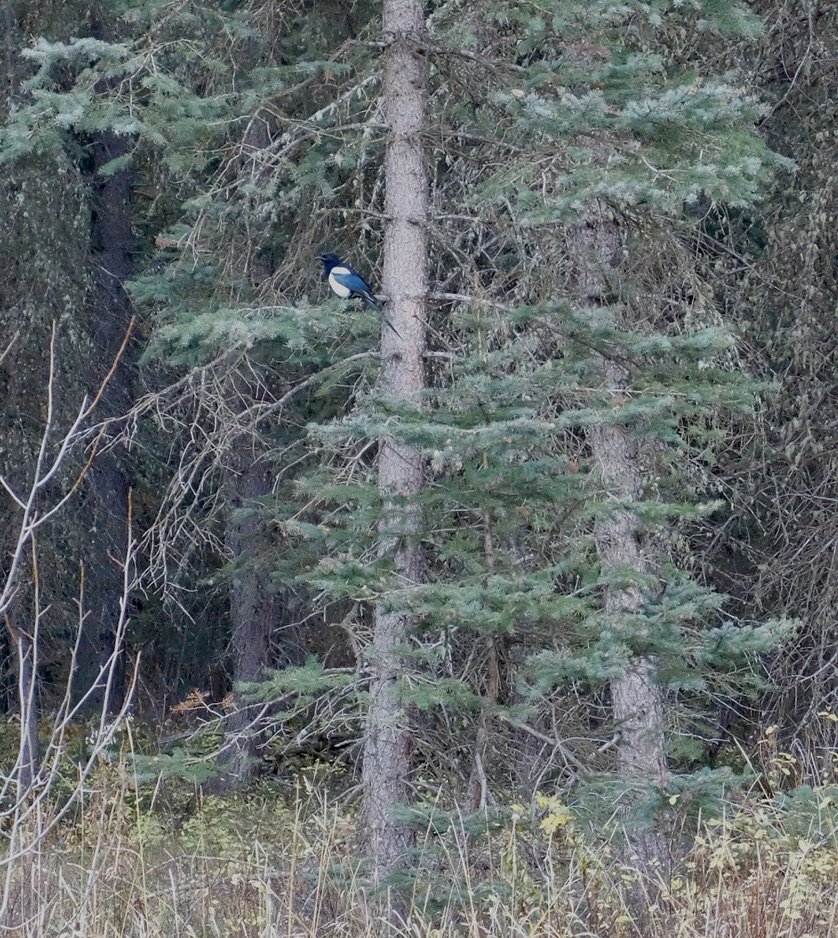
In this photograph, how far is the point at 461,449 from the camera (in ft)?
19.2

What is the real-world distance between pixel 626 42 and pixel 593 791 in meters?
4.69

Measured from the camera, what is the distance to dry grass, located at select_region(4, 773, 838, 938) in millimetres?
3830

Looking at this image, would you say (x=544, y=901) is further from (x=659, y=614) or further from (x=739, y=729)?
(x=739, y=729)

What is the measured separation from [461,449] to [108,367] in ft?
22.2

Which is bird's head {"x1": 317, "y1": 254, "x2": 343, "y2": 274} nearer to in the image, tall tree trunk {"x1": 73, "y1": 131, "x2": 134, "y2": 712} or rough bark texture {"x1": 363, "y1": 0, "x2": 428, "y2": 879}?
rough bark texture {"x1": 363, "y1": 0, "x2": 428, "y2": 879}

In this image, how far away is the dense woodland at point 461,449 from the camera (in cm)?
479

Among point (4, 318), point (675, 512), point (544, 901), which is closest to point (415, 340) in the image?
point (675, 512)

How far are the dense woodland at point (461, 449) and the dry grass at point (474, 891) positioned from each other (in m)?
0.04

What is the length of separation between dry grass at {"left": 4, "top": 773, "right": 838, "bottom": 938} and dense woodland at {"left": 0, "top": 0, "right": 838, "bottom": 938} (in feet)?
0.12

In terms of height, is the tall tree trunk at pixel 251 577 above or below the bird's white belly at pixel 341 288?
below

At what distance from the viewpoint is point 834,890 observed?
173 inches

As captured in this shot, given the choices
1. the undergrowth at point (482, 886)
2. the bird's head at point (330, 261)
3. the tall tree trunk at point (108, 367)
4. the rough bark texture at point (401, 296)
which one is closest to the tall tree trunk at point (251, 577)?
the tall tree trunk at point (108, 367)

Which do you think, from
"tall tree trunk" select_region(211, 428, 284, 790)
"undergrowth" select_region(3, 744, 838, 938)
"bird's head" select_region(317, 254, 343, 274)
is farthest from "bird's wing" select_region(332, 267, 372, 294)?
"tall tree trunk" select_region(211, 428, 284, 790)

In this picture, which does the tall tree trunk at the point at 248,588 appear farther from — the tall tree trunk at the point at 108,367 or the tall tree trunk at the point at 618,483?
the tall tree trunk at the point at 618,483
